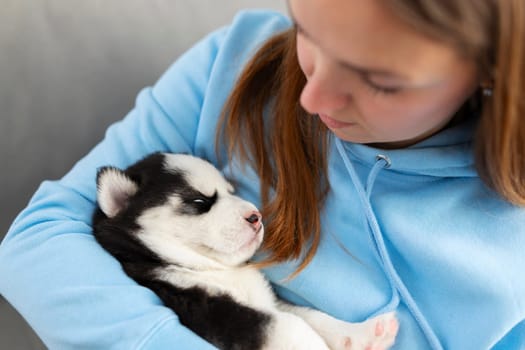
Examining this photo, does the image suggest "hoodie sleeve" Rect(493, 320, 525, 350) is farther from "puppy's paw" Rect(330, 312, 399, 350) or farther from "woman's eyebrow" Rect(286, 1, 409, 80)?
"woman's eyebrow" Rect(286, 1, 409, 80)

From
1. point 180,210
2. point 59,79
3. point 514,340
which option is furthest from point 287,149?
point 59,79

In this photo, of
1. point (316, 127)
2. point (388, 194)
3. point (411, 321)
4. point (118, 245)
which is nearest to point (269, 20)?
point (316, 127)

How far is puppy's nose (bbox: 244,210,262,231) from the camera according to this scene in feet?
4.25

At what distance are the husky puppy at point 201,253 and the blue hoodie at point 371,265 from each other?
0.17ft

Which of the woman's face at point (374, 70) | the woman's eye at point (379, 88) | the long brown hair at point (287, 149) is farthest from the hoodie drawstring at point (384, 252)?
the woman's eye at point (379, 88)

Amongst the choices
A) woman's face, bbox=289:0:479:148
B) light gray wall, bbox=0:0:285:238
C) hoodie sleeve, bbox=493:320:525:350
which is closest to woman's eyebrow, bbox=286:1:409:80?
woman's face, bbox=289:0:479:148

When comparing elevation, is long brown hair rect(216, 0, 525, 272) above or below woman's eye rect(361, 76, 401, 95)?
below

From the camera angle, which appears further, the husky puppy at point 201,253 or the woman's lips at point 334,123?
the husky puppy at point 201,253

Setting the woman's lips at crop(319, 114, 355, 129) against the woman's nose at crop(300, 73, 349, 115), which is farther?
the woman's lips at crop(319, 114, 355, 129)

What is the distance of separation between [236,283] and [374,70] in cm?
62

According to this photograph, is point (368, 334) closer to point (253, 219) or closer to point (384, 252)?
point (384, 252)

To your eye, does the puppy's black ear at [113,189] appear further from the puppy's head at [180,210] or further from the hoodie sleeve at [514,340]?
the hoodie sleeve at [514,340]

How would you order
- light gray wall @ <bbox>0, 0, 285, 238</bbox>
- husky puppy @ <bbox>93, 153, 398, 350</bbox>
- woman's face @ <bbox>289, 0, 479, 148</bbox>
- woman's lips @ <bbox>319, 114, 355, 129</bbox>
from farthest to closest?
light gray wall @ <bbox>0, 0, 285, 238</bbox>
husky puppy @ <bbox>93, 153, 398, 350</bbox>
woman's lips @ <bbox>319, 114, 355, 129</bbox>
woman's face @ <bbox>289, 0, 479, 148</bbox>

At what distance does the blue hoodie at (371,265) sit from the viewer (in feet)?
3.89
